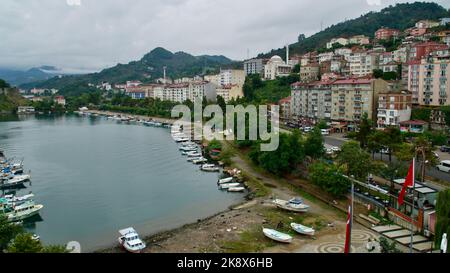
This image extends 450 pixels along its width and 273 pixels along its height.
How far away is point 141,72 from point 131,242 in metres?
58.0

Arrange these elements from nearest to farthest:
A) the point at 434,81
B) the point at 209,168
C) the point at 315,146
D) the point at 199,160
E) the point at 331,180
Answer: the point at 331,180 → the point at 315,146 → the point at 209,168 → the point at 199,160 → the point at 434,81

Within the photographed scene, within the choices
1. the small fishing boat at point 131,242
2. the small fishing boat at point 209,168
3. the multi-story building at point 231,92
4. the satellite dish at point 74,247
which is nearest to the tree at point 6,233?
the satellite dish at point 74,247

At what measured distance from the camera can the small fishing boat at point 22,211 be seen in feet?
23.5

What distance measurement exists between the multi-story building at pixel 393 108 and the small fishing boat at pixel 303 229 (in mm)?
7953

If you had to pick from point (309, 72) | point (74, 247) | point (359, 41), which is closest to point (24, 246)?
point (74, 247)

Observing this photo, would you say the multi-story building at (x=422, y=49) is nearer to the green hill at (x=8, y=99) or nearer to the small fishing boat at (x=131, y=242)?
the small fishing boat at (x=131, y=242)

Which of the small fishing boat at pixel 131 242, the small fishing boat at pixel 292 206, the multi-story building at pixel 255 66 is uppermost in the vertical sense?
the multi-story building at pixel 255 66

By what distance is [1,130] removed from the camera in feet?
68.7

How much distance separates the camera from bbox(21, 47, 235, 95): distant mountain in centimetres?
5496

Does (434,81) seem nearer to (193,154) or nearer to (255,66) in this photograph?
(193,154)

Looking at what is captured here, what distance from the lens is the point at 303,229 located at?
5820mm

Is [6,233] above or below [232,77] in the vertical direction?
below

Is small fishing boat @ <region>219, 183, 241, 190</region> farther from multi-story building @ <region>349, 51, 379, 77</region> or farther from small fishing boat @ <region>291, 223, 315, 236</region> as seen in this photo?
multi-story building @ <region>349, 51, 379, 77</region>

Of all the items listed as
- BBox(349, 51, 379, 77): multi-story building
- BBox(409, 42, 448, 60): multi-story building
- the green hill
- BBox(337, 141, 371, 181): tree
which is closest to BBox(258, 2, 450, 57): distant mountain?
BBox(349, 51, 379, 77): multi-story building
